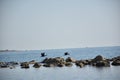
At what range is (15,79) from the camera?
46.2 m

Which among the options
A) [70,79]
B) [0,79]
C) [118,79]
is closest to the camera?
[118,79]

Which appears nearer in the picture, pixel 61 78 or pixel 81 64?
pixel 61 78

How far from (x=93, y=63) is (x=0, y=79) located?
2440 centimetres

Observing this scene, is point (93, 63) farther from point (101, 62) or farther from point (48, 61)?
point (48, 61)

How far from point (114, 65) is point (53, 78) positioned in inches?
747

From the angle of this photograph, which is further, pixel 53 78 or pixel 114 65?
pixel 114 65

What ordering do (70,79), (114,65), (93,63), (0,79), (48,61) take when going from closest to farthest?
(70,79), (0,79), (114,65), (93,63), (48,61)

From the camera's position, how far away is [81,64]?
64.1 m

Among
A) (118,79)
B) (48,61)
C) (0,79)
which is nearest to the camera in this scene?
(118,79)

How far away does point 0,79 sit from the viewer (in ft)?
157

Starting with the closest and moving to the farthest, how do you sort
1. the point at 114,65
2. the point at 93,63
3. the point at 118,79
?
the point at 118,79, the point at 114,65, the point at 93,63

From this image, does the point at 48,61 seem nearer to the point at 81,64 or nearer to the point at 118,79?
the point at 81,64

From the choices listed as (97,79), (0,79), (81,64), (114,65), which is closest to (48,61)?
(81,64)

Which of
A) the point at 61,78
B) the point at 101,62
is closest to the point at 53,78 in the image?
the point at 61,78
